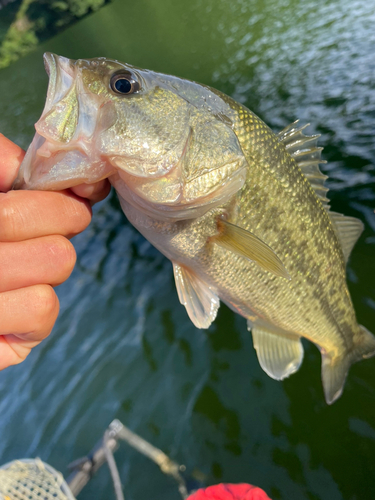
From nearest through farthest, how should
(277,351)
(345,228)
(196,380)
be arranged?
(345,228) < (277,351) < (196,380)

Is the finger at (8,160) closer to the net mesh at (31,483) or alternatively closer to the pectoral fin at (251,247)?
the pectoral fin at (251,247)

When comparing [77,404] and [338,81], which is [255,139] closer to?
[77,404]

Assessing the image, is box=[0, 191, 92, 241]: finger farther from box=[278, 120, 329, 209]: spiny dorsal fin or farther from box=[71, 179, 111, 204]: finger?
box=[278, 120, 329, 209]: spiny dorsal fin

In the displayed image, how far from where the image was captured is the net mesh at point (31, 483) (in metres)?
2.29

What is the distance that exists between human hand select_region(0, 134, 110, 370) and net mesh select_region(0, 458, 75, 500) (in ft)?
4.64

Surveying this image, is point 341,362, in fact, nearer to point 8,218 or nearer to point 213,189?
point 213,189

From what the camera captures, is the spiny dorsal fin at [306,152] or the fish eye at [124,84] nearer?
the fish eye at [124,84]

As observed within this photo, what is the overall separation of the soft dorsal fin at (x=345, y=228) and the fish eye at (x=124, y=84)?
1373 millimetres

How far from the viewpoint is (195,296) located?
2.05m

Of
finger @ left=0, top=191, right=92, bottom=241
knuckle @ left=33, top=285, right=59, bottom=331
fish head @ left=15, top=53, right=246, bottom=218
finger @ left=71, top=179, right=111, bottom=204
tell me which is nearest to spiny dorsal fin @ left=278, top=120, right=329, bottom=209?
fish head @ left=15, top=53, right=246, bottom=218

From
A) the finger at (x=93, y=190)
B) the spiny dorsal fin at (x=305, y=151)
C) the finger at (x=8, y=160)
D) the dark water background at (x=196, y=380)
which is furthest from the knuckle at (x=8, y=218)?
the dark water background at (x=196, y=380)

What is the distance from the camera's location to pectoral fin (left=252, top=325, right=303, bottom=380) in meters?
2.38

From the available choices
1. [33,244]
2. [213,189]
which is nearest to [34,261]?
[33,244]

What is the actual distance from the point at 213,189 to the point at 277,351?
52.8 inches
